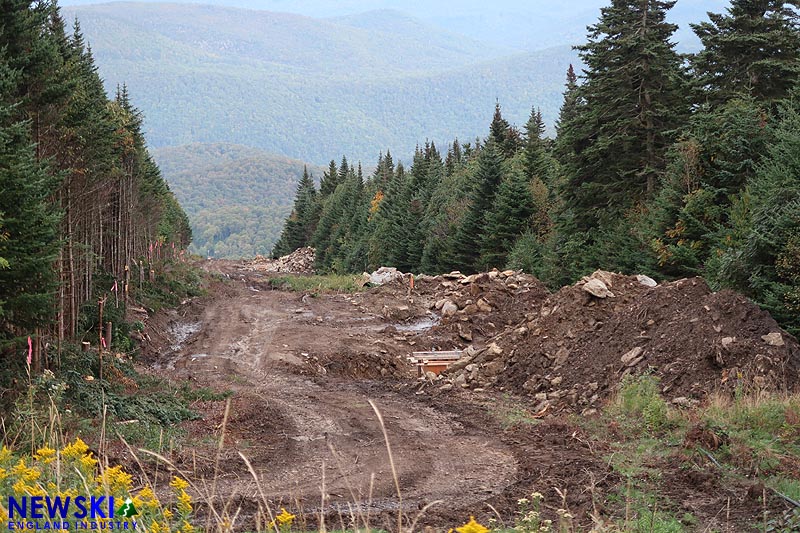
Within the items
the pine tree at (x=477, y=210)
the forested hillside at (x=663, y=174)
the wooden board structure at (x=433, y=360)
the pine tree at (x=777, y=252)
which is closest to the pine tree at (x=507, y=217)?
the forested hillside at (x=663, y=174)

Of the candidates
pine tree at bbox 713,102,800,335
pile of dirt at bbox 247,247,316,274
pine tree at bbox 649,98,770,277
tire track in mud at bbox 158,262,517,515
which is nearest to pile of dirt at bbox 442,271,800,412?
pine tree at bbox 713,102,800,335

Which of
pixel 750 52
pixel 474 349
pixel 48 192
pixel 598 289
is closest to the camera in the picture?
pixel 48 192

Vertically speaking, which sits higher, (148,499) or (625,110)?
(625,110)

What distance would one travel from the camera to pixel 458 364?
20.4 metres

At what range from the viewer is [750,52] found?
28.1 metres

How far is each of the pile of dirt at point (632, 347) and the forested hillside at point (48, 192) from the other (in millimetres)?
9983

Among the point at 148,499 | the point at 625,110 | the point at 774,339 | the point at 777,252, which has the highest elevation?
the point at 625,110

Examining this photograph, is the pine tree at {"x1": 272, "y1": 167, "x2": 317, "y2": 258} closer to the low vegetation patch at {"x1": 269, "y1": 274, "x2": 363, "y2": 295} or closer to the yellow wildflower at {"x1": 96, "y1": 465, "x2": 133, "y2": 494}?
the low vegetation patch at {"x1": 269, "y1": 274, "x2": 363, "y2": 295}

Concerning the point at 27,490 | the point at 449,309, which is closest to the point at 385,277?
the point at 449,309

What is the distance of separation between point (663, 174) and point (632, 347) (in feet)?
50.3

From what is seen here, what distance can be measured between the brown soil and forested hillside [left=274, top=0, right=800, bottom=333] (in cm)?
233

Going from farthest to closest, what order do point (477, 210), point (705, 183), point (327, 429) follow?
point (477, 210)
point (705, 183)
point (327, 429)

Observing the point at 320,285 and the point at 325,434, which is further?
the point at 320,285

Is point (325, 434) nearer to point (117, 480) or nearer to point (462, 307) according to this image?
point (117, 480)
